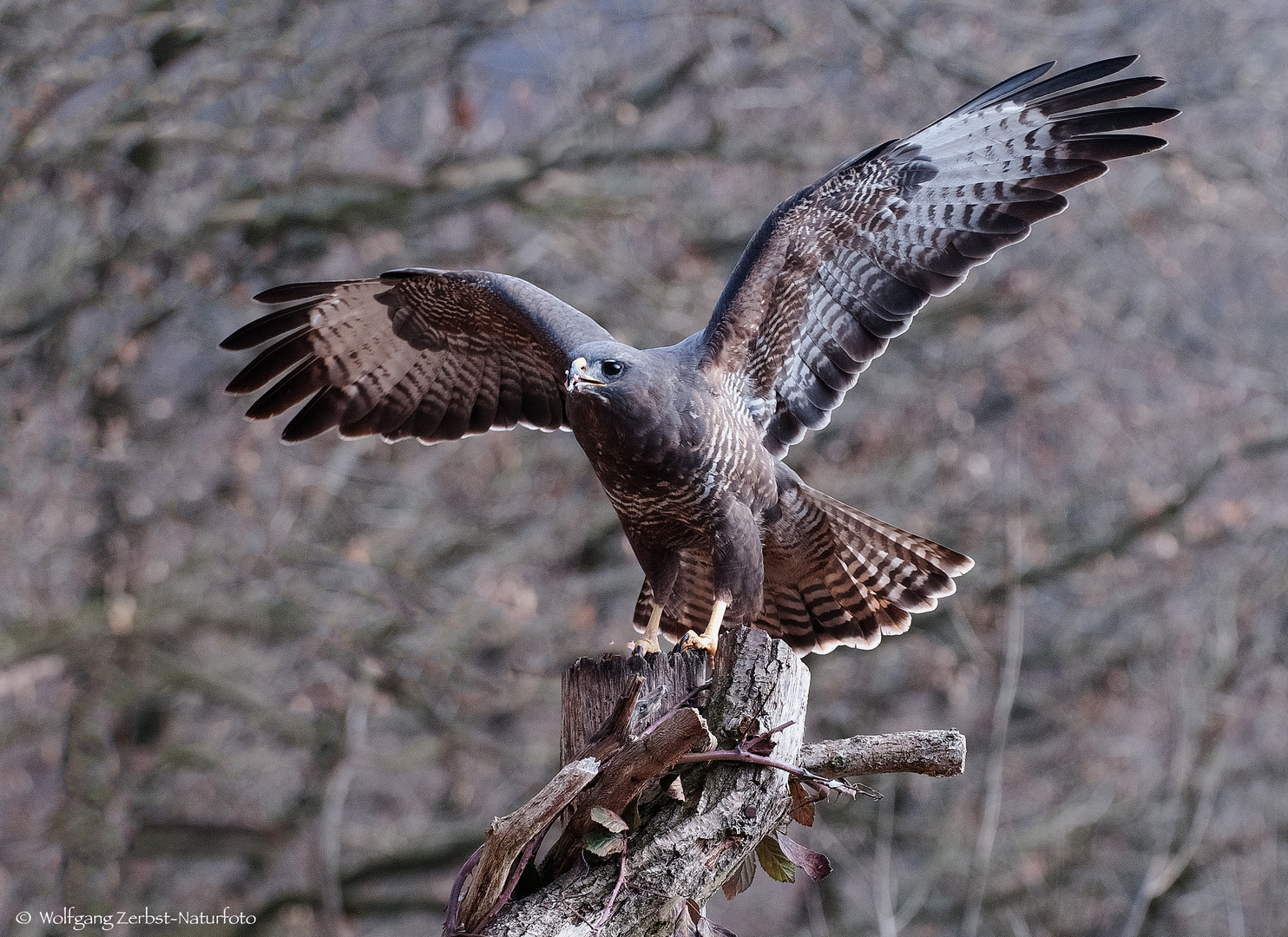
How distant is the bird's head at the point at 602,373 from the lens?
3.87m

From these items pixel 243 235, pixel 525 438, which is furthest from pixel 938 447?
pixel 243 235

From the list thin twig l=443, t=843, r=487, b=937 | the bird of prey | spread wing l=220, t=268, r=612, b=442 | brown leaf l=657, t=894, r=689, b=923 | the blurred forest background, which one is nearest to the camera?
thin twig l=443, t=843, r=487, b=937

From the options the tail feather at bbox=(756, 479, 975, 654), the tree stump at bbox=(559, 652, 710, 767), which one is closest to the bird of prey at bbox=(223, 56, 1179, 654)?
the tail feather at bbox=(756, 479, 975, 654)

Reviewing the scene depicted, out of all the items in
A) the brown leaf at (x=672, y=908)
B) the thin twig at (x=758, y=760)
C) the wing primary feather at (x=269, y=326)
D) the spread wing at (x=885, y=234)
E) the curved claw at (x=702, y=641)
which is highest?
the spread wing at (x=885, y=234)

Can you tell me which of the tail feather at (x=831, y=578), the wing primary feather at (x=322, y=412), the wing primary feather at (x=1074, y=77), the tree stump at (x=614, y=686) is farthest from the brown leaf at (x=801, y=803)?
the wing primary feather at (x=322, y=412)

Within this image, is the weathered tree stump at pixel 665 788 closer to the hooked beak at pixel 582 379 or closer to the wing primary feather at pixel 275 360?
the hooked beak at pixel 582 379

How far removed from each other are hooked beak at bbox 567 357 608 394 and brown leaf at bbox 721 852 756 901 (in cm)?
143

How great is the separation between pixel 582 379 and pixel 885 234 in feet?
4.76

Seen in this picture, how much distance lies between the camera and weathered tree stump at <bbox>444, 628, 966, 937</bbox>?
9.26 feet

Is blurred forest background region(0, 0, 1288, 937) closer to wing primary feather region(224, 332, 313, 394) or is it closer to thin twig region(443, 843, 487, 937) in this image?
wing primary feather region(224, 332, 313, 394)

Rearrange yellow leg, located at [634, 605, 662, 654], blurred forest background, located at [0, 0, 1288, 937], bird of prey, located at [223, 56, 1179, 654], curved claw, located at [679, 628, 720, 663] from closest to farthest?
curved claw, located at [679, 628, 720, 663] < bird of prey, located at [223, 56, 1179, 654] < yellow leg, located at [634, 605, 662, 654] < blurred forest background, located at [0, 0, 1288, 937]

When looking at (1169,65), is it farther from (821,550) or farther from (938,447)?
(821,550)

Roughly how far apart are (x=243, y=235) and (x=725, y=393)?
5530mm

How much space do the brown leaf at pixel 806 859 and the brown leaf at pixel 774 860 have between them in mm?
21
